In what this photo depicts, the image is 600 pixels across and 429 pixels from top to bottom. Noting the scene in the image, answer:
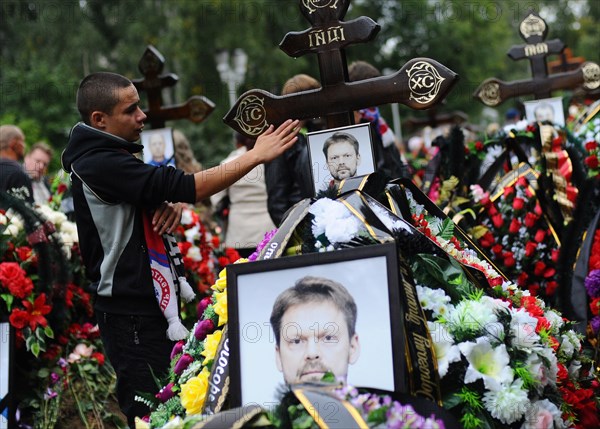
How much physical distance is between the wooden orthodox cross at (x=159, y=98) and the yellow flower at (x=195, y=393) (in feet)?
14.1

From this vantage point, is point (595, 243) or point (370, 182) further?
point (595, 243)

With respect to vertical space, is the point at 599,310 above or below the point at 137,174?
below

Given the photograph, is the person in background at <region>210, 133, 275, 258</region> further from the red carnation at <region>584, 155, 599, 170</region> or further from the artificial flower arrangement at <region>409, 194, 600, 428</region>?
the artificial flower arrangement at <region>409, 194, 600, 428</region>

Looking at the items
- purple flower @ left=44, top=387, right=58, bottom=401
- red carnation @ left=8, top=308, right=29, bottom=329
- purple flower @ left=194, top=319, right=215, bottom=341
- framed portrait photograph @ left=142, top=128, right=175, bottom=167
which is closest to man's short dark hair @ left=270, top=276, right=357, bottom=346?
purple flower @ left=194, top=319, right=215, bottom=341

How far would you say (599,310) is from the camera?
4609mm

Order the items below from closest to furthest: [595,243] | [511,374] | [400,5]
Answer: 1. [511,374]
2. [595,243]
3. [400,5]

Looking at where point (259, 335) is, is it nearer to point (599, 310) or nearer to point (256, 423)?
point (256, 423)

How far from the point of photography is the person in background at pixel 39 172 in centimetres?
790

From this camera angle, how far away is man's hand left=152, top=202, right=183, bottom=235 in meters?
3.85

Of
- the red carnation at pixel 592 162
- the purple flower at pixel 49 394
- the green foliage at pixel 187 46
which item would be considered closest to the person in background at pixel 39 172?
the purple flower at pixel 49 394

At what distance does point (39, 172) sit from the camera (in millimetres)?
8102

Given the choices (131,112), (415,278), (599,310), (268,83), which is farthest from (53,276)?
(268,83)

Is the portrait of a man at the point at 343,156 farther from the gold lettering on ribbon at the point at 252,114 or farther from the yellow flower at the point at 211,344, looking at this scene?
the yellow flower at the point at 211,344

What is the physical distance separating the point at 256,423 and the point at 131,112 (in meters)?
1.89
